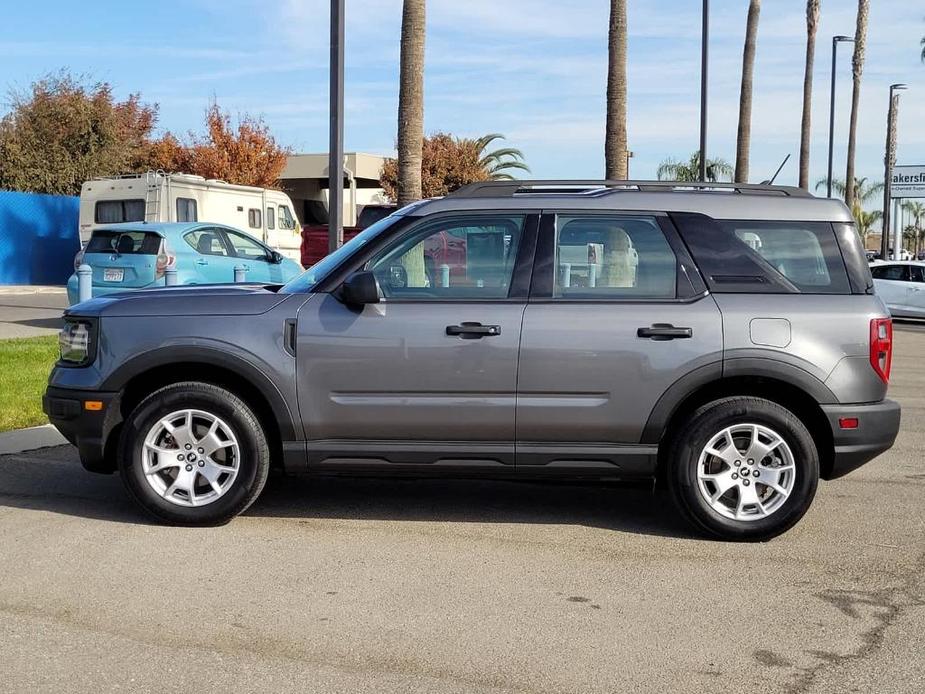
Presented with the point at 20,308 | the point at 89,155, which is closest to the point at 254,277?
the point at 20,308

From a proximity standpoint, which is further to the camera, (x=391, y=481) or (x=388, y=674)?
(x=391, y=481)

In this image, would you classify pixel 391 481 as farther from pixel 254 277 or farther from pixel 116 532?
pixel 254 277

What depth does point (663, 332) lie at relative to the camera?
5934 millimetres

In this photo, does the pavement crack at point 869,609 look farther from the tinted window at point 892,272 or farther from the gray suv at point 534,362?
the tinted window at point 892,272

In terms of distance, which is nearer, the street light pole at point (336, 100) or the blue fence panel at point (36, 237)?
the street light pole at point (336, 100)

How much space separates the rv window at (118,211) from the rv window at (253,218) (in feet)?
7.49

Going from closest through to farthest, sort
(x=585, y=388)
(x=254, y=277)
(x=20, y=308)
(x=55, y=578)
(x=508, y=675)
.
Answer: (x=508, y=675) < (x=55, y=578) < (x=585, y=388) < (x=254, y=277) < (x=20, y=308)

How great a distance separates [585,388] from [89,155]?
30.7m

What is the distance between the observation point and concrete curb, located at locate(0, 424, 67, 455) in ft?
26.5

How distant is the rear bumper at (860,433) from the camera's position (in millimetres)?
5973

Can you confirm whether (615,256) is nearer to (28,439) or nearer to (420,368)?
(420,368)

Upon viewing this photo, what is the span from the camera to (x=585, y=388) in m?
5.95

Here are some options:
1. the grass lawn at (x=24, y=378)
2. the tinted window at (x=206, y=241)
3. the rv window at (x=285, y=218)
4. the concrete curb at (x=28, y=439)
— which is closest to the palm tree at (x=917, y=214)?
the rv window at (x=285, y=218)

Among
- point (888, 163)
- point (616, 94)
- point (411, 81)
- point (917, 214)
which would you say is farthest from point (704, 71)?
point (917, 214)
